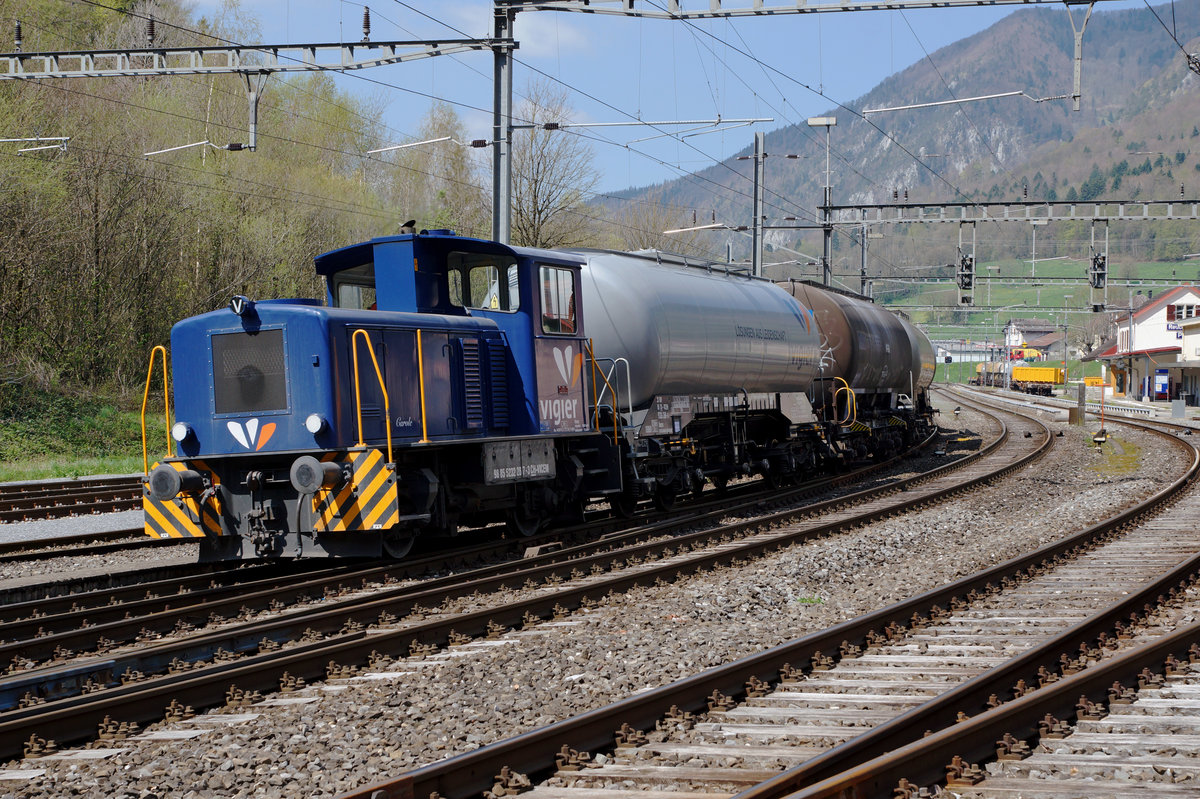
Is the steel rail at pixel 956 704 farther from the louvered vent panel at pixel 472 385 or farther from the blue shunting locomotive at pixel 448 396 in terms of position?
the louvered vent panel at pixel 472 385

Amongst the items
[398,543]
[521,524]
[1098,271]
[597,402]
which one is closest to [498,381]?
[597,402]

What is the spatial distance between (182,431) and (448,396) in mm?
2766

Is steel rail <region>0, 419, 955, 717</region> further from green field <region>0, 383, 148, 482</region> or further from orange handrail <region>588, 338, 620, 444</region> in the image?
green field <region>0, 383, 148, 482</region>

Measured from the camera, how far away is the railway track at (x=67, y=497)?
54.6ft

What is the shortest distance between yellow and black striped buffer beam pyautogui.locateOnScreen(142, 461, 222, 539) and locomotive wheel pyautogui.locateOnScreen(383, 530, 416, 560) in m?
1.67

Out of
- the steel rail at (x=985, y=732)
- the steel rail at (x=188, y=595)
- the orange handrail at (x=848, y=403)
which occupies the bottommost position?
the steel rail at (x=188, y=595)

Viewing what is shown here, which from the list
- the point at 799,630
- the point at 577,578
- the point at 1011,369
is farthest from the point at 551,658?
the point at 1011,369

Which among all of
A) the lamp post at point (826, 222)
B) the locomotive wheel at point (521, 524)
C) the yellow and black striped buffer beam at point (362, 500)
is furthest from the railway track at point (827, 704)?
the lamp post at point (826, 222)

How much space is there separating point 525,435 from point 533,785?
26.3ft

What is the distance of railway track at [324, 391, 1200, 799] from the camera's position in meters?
4.83

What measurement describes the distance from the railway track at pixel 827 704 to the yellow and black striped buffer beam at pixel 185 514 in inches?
253

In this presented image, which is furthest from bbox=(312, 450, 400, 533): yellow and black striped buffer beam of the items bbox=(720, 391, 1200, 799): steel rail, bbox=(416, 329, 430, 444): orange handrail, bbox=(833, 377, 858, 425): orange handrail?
bbox=(833, 377, 858, 425): orange handrail

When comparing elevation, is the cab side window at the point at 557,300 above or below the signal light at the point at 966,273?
below

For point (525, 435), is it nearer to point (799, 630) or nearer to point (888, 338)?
point (799, 630)
